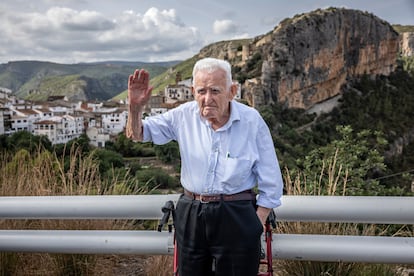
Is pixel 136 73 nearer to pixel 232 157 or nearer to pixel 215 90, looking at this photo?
pixel 215 90

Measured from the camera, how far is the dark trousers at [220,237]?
150cm

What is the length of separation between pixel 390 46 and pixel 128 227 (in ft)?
266

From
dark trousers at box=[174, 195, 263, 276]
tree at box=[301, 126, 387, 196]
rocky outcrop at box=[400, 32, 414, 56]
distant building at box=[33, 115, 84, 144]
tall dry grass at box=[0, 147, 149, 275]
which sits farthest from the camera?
rocky outcrop at box=[400, 32, 414, 56]

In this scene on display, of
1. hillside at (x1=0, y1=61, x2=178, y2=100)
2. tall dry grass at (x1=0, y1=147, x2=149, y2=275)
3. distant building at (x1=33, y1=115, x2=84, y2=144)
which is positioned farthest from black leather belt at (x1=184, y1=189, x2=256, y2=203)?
hillside at (x1=0, y1=61, x2=178, y2=100)

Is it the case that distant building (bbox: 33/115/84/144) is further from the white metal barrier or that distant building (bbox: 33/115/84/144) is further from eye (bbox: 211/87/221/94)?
eye (bbox: 211/87/221/94)

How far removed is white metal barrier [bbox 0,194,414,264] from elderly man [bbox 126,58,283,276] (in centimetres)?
35

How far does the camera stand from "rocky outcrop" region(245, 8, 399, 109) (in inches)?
2232

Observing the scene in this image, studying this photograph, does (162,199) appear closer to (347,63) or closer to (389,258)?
(389,258)

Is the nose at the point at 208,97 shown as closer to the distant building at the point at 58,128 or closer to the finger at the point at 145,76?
the finger at the point at 145,76

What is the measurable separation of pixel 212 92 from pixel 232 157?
27 centimetres

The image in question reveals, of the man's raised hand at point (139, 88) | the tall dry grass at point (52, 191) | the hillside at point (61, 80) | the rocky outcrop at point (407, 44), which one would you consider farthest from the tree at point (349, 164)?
the rocky outcrop at point (407, 44)

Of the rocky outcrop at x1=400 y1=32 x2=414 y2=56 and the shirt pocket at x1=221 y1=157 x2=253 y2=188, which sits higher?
the rocky outcrop at x1=400 y1=32 x2=414 y2=56

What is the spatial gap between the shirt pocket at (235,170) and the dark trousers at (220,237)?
82 millimetres

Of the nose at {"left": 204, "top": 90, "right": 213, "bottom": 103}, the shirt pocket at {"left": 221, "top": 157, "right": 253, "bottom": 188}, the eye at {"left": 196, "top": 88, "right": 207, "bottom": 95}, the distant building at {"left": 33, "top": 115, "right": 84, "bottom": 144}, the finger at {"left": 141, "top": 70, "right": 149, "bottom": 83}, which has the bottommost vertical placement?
the distant building at {"left": 33, "top": 115, "right": 84, "bottom": 144}
